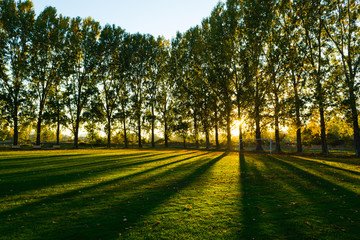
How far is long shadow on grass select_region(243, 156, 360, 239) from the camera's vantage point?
5.43m

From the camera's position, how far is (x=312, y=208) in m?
7.12

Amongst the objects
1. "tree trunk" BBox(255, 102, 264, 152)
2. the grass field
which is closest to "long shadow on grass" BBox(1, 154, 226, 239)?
the grass field

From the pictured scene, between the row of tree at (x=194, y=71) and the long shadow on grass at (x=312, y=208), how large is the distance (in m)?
20.0

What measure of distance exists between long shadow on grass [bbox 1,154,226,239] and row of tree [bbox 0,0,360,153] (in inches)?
926

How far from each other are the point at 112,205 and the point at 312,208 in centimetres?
698

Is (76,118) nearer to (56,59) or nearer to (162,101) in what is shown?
(56,59)

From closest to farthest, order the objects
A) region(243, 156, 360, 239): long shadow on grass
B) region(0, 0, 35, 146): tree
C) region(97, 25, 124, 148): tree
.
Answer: region(243, 156, 360, 239): long shadow on grass < region(0, 0, 35, 146): tree < region(97, 25, 124, 148): tree

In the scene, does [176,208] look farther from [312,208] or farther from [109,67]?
[109,67]

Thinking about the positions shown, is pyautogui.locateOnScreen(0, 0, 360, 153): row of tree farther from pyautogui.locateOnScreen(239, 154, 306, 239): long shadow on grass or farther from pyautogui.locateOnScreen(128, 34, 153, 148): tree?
pyautogui.locateOnScreen(239, 154, 306, 239): long shadow on grass

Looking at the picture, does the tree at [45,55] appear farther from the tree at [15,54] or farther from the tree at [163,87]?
the tree at [163,87]

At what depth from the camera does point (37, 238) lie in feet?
16.2

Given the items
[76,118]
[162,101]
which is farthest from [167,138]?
[76,118]

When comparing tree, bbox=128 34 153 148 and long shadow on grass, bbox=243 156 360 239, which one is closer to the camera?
long shadow on grass, bbox=243 156 360 239

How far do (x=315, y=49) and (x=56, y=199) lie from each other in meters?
33.2
